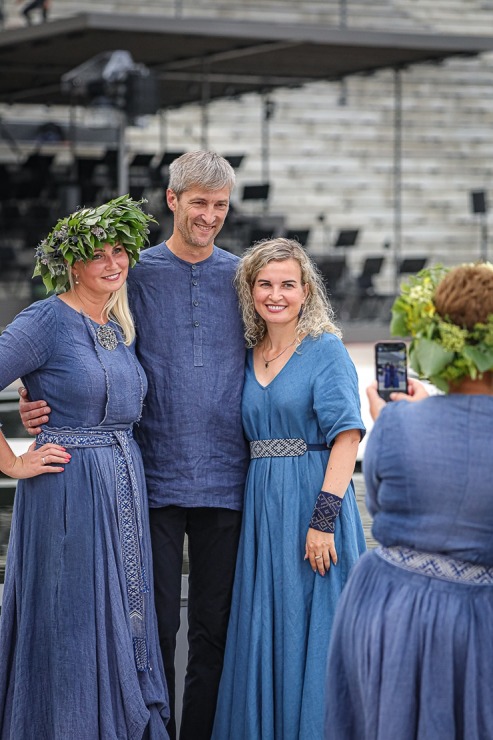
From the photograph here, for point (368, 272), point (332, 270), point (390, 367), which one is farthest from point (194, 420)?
point (368, 272)

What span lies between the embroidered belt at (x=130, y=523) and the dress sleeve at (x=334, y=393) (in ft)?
1.48

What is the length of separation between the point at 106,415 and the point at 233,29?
8.82 m

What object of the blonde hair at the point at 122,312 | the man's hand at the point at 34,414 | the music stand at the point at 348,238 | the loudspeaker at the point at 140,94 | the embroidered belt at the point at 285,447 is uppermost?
the loudspeaker at the point at 140,94

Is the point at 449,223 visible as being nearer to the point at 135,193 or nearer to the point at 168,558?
the point at 135,193

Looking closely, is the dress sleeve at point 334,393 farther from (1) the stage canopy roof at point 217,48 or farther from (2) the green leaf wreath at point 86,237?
(1) the stage canopy roof at point 217,48

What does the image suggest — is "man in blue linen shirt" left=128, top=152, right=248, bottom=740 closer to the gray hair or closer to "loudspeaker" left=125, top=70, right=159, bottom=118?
the gray hair

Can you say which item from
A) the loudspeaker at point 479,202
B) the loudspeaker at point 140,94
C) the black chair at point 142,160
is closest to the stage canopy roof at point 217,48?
the loudspeaker at point 140,94

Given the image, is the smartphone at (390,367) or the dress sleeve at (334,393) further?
the dress sleeve at (334,393)

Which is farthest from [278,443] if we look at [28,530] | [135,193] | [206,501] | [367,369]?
[135,193]

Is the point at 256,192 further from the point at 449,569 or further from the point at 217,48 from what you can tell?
the point at 449,569

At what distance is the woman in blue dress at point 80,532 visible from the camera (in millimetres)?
2795

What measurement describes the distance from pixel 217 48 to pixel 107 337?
971 centimetres

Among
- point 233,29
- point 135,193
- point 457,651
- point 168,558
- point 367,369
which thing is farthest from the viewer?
point 135,193

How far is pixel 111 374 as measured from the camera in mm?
2822
